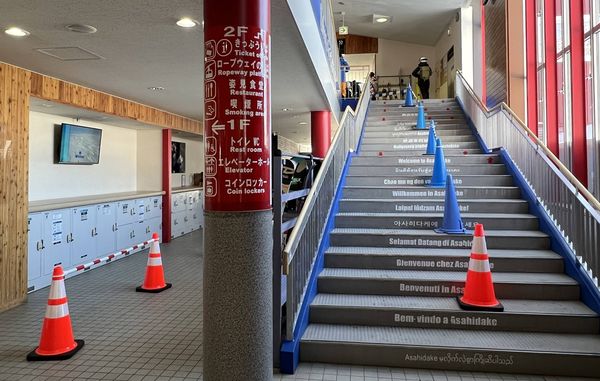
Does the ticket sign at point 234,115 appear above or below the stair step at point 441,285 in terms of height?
above

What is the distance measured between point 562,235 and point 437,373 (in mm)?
2184

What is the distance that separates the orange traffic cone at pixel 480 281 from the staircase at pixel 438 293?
0.27 feet

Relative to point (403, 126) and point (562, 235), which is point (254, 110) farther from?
point (403, 126)

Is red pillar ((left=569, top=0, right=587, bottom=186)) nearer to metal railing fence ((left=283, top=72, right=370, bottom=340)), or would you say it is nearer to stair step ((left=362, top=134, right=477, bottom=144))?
stair step ((left=362, top=134, right=477, bottom=144))

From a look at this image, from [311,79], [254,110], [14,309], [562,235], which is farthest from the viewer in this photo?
[311,79]

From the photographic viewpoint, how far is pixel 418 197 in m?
5.62

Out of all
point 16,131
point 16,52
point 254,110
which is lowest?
point 254,110

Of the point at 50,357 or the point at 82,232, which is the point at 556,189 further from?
the point at 82,232

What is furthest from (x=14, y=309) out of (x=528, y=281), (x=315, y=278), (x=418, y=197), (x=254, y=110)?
(x=528, y=281)

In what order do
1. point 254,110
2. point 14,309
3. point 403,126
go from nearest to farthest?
1. point 254,110
2. point 14,309
3. point 403,126

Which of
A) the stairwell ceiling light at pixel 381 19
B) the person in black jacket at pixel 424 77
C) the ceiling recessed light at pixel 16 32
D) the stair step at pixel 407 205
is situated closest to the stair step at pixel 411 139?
the stair step at pixel 407 205

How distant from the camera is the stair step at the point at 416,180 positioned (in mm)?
5848

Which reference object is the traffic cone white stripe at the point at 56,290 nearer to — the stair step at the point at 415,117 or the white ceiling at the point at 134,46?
the white ceiling at the point at 134,46

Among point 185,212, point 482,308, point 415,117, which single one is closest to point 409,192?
point 482,308
